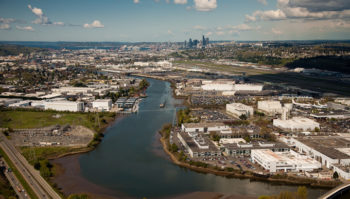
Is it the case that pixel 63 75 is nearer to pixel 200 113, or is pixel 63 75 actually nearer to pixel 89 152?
pixel 200 113

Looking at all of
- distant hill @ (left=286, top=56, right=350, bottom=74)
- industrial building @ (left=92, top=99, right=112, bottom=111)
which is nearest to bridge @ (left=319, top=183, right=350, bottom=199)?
industrial building @ (left=92, top=99, right=112, bottom=111)

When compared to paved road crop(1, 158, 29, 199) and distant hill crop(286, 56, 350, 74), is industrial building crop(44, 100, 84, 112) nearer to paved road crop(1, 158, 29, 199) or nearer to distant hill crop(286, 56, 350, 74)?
paved road crop(1, 158, 29, 199)

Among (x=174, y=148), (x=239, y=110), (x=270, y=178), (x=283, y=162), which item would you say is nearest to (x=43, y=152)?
(x=174, y=148)

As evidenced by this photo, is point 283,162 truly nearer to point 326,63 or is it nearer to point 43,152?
point 43,152

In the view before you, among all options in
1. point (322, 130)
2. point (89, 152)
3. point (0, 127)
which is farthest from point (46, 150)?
point (322, 130)

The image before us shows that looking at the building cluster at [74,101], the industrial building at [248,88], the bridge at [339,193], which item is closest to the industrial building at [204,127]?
the building cluster at [74,101]

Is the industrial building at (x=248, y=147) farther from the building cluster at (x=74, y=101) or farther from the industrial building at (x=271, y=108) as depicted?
the building cluster at (x=74, y=101)
